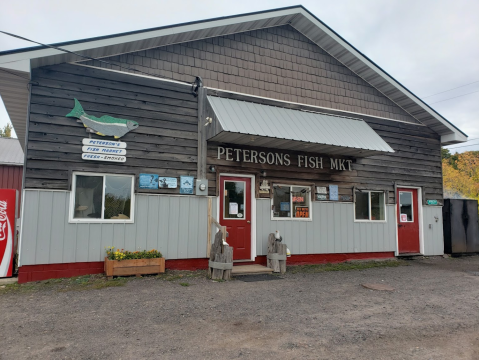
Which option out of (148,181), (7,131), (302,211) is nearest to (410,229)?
(302,211)

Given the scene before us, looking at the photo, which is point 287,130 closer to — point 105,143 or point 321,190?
point 321,190

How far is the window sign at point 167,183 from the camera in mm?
7934

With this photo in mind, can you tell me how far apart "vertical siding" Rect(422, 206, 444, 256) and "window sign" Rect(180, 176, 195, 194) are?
795 cm

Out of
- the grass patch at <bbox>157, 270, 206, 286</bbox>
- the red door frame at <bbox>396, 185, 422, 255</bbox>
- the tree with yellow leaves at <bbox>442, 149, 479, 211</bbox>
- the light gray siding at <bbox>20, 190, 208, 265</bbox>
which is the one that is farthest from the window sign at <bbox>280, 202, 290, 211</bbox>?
the tree with yellow leaves at <bbox>442, 149, 479, 211</bbox>

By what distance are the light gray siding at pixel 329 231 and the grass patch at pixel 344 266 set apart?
0.38 metres

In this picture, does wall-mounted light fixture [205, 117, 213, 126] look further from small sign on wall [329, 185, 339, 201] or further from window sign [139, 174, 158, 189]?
small sign on wall [329, 185, 339, 201]

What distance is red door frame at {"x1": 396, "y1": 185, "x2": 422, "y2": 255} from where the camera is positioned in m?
11.1

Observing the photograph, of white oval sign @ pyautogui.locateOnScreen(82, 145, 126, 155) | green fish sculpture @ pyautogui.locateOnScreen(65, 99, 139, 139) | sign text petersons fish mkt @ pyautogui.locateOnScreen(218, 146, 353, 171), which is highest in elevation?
green fish sculpture @ pyautogui.locateOnScreen(65, 99, 139, 139)

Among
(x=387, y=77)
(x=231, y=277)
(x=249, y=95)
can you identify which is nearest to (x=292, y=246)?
(x=231, y=277)

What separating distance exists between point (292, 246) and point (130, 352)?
613 cm

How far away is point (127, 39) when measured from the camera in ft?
24.5

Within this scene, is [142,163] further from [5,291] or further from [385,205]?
[385,205]

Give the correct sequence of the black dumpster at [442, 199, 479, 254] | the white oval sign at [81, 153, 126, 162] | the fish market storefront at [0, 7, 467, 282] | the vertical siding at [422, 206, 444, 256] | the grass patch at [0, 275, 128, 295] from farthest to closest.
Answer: the black dumpster at [442, 199, 479, 254] < the vertical siding at [422, 206, 444, 256] < the white oval sign at [81, 153, 126, 162] < the fish market storefront at [0, 7, 467, 282] < the grass patch at [0, 275, 128, 295]

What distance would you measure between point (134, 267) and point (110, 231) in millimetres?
945
